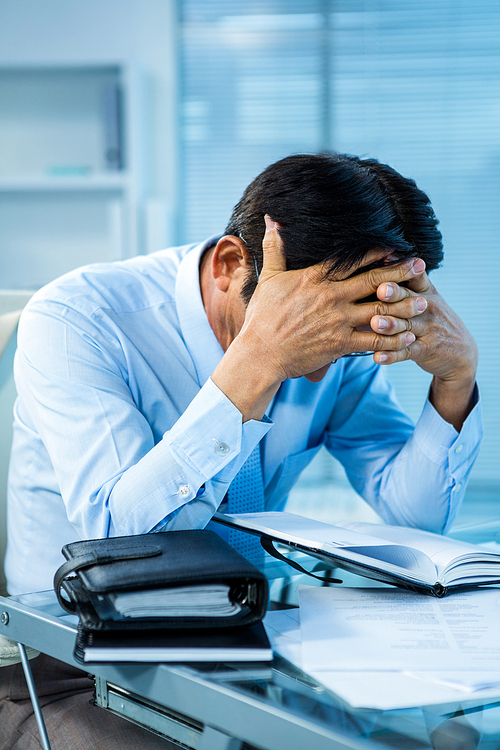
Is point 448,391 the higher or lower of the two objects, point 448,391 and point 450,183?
the lower

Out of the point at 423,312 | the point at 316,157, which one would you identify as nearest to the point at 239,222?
the point at 316,157

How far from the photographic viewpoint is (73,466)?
77 centimetres

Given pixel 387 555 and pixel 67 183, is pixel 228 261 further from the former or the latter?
pixel 67 183

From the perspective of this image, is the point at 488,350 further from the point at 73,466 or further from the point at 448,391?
the point at 73,466

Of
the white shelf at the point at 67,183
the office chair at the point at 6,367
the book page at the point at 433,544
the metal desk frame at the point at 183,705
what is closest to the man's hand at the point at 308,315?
the book page at the point at 433,544

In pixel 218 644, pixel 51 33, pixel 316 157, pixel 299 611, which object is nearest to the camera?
pixel 218 644

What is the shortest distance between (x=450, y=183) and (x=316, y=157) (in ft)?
6.61

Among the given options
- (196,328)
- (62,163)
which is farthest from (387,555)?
(62,163)

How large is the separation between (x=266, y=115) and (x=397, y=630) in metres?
2.53

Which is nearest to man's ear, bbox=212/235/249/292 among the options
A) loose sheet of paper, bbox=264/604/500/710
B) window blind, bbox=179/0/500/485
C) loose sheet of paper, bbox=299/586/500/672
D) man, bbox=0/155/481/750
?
man, bbox=0/155/481/750

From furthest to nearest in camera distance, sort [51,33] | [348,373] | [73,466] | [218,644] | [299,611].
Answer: [51,33]
[348,373]
[73,466]
[299,611]
[218,644]

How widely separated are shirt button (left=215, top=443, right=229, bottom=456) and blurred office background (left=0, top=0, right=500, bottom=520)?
1933 mm

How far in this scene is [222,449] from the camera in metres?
0.73

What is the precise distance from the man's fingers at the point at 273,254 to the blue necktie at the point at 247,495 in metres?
0.27
